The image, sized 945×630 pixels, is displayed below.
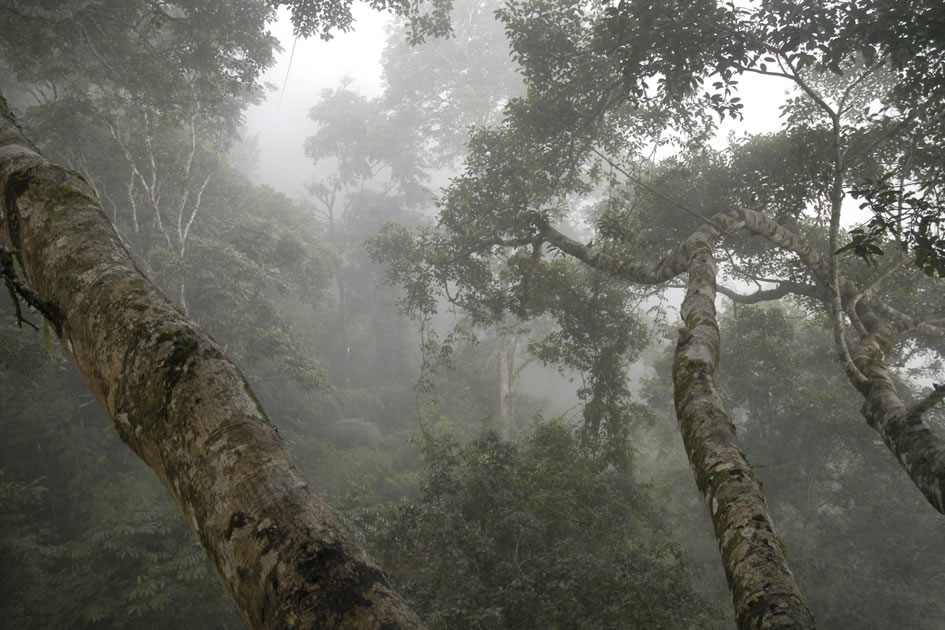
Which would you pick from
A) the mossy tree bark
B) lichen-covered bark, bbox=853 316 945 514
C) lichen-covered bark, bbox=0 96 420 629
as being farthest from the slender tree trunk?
lichen-covered bark, bbox=0 96 420 629

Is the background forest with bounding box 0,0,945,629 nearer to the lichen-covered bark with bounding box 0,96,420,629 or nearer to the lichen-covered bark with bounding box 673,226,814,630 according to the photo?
the lichen-covered bark with bounding box 673,226,814,630

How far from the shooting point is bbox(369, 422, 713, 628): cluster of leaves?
4.73 meters

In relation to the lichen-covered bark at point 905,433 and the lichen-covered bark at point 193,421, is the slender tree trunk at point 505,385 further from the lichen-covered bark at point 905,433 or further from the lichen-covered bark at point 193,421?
the lichen-covered bark at point 193,421

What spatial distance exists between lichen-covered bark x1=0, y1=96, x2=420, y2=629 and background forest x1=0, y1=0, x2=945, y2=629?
12.1ft

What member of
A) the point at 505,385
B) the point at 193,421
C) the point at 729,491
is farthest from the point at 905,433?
the point at 505,385

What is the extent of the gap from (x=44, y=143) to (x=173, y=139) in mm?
4088

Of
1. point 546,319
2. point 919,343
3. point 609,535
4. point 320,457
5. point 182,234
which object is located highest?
point 546,319

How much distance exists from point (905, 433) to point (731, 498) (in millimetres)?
2194

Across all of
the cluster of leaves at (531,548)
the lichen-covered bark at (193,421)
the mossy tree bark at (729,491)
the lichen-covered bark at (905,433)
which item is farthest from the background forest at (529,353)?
the lichen-covered bark at (193,421)

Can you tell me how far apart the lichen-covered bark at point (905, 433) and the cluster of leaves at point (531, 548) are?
106 inches

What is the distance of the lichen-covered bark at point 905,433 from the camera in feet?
8.71

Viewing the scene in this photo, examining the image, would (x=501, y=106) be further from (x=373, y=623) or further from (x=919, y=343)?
(x=373, y=623)

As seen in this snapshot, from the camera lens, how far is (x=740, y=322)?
11250mm

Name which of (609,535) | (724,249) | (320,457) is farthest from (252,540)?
(320,457)
